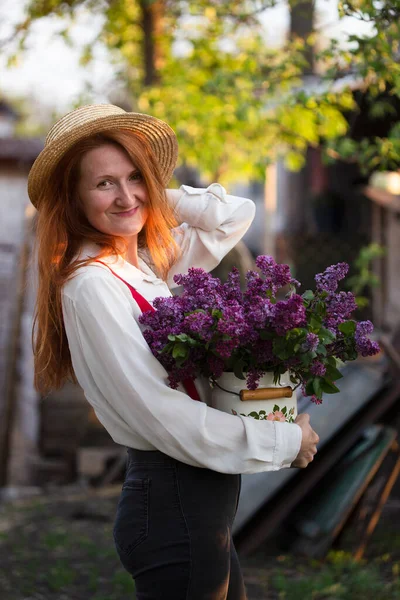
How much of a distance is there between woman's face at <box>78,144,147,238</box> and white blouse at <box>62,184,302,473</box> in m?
0.17

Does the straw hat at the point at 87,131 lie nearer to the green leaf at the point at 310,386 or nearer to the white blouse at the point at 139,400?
the white blouse at the point at 139,400

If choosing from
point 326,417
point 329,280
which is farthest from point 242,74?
point 329,280

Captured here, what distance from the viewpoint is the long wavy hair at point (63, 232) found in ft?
7.60

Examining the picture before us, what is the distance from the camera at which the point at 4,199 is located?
7840 millimetres

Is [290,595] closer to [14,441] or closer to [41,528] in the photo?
[41,528]

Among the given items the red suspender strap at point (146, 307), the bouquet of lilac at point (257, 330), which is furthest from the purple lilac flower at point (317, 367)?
the red suspender strap at point (146, 307)

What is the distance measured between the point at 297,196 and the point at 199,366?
12.7m

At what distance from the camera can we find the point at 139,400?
2090mm

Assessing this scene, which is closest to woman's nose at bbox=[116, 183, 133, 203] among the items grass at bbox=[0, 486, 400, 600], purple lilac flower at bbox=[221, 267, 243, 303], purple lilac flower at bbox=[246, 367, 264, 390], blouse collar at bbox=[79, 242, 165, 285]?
blouse collar at bbox=[79, 242, 165, 285]

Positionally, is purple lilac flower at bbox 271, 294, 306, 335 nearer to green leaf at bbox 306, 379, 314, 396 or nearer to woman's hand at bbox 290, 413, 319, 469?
green leaf at bbox 306, 379, 314, 396

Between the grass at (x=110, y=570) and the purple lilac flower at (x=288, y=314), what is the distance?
254cm

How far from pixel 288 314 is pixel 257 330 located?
0.10m

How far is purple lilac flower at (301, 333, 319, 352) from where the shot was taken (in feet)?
6.73

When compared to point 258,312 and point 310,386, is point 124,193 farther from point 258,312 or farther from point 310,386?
point 310,386
